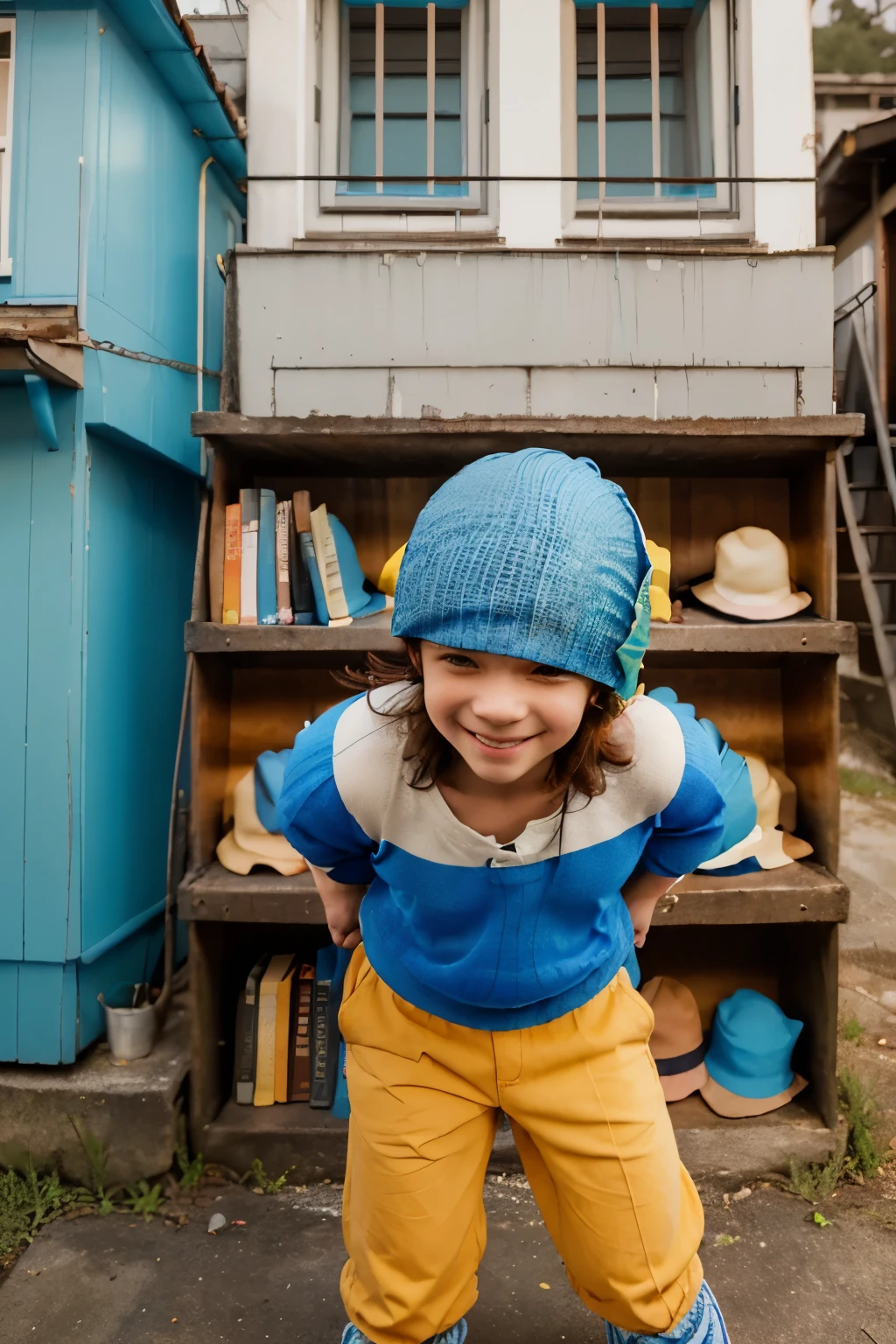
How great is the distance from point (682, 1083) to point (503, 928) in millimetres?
1754

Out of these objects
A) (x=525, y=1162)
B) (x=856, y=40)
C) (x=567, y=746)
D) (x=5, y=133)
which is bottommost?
(x=525, y=1162)

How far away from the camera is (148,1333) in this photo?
1.92 meters

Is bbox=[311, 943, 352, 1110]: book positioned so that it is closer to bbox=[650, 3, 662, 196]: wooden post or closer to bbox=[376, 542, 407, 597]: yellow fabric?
bbox=[376, 542, 407, 597]: yellow fabric

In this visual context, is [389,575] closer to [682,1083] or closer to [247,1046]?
[247,1046]

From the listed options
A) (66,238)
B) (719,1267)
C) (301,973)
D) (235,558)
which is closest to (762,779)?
(719,1267)

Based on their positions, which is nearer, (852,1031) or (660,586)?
(660,586)

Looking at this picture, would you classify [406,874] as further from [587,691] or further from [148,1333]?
[148,1333]

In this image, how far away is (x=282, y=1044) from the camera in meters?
→ 2.62

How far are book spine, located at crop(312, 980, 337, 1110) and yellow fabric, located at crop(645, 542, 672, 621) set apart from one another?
153 cm

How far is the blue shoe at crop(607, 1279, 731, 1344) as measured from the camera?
4.48ft

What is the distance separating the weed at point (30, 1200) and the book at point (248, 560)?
1.68 meters

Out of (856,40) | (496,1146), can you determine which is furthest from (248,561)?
(856,40)

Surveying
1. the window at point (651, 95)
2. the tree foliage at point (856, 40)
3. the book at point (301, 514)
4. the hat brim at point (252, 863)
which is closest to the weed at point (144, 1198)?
the hat brim at point (252, 863)

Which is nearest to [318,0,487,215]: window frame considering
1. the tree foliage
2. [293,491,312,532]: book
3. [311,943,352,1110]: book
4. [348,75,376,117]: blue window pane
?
[348,75,376,117]: blue window pane
